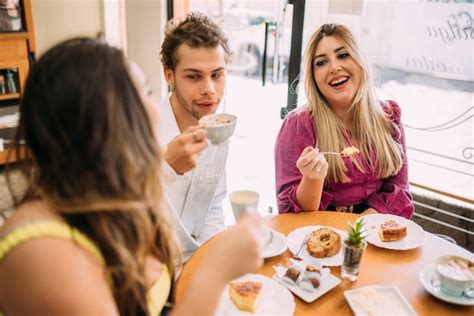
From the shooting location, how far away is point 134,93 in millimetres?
906

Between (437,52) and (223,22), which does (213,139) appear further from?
(223,22)

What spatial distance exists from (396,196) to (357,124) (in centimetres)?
39

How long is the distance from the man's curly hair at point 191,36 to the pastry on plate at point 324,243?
0.89m

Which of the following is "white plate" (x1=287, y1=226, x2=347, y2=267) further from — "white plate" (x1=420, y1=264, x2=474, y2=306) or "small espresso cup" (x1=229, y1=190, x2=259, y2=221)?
"small espresso cup" (x1=229, y1=190, x2=259, y2=221)

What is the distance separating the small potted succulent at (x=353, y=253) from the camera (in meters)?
1.33

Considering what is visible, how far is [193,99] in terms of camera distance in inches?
72.6

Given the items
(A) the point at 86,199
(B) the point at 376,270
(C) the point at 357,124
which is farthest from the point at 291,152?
(A) the point at 86,199

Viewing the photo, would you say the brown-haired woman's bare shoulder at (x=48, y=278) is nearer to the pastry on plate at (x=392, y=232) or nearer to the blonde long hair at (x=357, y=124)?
the pastry on plate at (x=392, y=232)

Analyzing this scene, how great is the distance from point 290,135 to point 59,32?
3.03m

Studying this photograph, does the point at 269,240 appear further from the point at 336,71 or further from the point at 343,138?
the point at 336,71

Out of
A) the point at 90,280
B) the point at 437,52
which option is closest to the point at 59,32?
the point at 437,52

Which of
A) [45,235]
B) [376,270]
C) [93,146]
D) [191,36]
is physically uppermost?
[191,36]

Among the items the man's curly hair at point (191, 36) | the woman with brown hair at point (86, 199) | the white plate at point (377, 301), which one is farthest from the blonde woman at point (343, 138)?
the woman with brown hair at point (86, 199)

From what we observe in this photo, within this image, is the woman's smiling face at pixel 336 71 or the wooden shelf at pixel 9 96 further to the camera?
the wooden shelf at pixel 9 96
